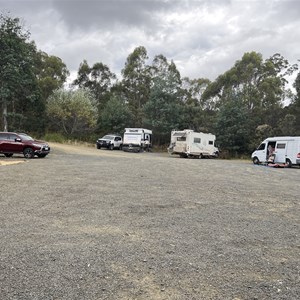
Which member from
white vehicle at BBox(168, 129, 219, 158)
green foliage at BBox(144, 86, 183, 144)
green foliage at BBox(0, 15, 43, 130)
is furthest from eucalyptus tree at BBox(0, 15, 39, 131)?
green foliage at BBox(144, 86, 183, 144)

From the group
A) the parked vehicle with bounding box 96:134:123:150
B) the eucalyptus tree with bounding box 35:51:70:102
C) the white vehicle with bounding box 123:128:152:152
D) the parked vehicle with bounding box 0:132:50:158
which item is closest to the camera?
the parked vehicle with bounding box 0:132:50:158

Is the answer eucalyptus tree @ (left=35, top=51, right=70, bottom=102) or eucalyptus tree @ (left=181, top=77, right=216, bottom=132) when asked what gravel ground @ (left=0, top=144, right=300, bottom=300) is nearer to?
eucalyptus tree @ (left=181, top=77, right=216, bottom=132)

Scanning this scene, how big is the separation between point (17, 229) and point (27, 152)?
18.0 meters

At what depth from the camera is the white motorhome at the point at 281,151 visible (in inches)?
968

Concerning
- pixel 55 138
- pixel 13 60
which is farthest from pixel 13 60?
pixel 55 138

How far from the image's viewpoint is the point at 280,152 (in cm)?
2573

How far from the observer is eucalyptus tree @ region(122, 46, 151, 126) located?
5925 centimetres

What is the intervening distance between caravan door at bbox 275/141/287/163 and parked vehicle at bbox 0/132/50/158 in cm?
1667

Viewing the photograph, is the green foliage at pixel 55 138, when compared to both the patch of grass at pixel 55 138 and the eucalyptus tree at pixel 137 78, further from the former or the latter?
the eucalyptus tree at pixel 137 78

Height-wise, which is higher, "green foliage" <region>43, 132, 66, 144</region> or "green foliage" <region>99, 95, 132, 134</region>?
"green foliage" <region>99, 95, 132, 134</region>

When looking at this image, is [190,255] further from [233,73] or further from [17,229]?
[233,73]

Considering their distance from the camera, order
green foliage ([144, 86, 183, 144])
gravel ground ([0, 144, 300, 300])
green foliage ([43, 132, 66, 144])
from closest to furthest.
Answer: gravel ground ([0, 144, 300, 300]), green foliage ([144, 86, 183, 144]), green foliage ([43, 132, 66, 144])

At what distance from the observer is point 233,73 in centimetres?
5397

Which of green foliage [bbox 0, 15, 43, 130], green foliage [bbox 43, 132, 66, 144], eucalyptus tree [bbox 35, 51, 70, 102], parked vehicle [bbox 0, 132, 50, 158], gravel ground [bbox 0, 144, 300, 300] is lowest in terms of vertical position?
gravel ground [bbox 0, 144, 300, 300]
